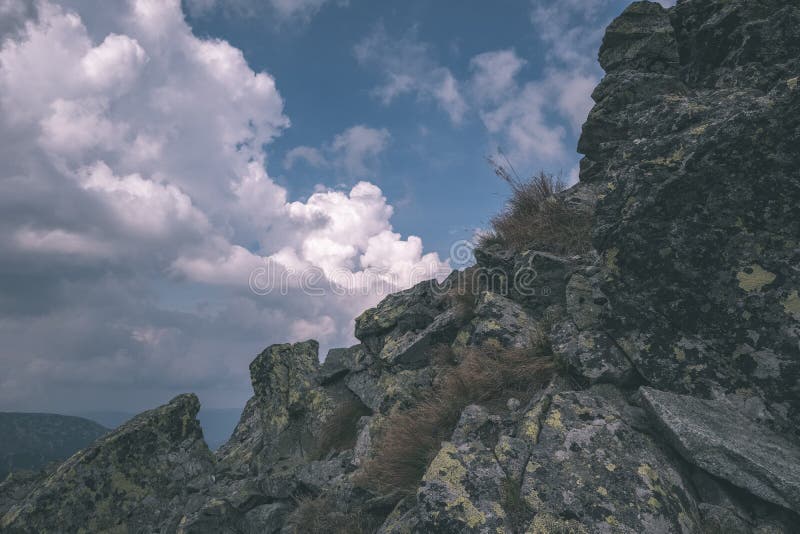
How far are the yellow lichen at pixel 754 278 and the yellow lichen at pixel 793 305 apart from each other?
0.27m

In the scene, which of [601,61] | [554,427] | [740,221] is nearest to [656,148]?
[740,221]

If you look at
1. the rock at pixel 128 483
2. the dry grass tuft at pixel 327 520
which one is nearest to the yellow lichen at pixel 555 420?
the dry grass tuft at pixel 327 520

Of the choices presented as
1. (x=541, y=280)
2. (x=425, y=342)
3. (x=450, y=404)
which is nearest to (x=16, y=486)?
(x=425, y=342)

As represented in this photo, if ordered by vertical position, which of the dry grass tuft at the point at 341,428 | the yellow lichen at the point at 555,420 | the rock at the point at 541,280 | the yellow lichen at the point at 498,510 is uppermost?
the rock at the point at 541,280

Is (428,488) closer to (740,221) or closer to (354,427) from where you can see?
(740,221)

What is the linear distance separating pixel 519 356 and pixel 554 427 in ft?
6.35

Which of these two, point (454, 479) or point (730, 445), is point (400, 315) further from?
point (730, 445)

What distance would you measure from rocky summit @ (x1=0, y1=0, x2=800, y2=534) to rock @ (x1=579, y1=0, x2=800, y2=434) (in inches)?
0.8

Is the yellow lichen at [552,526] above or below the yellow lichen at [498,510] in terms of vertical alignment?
below

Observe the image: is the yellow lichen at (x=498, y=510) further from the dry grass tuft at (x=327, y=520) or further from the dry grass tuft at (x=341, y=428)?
the dry grass tuft at (x=341, y=428)

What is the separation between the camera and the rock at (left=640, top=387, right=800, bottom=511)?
4.29m

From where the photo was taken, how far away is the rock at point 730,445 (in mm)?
4289

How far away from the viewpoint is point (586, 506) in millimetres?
4586

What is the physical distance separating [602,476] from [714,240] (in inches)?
140
